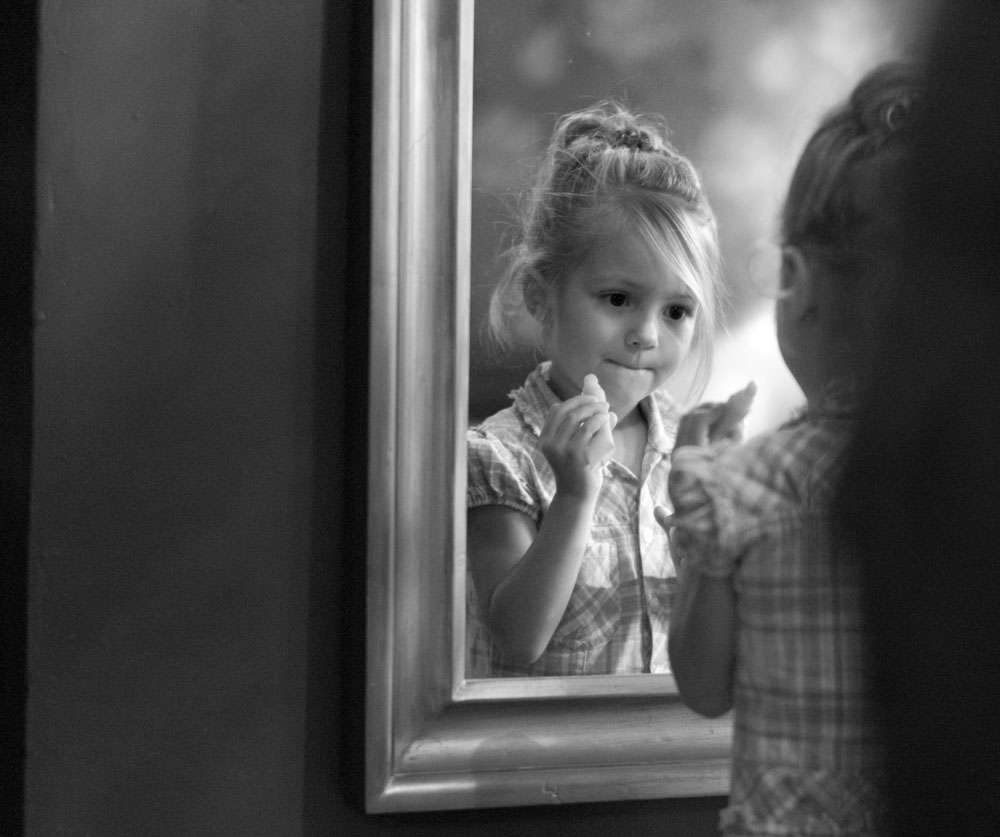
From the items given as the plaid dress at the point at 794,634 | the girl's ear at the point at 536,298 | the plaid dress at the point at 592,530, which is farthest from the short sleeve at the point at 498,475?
the plaid dress at the point at 794,634

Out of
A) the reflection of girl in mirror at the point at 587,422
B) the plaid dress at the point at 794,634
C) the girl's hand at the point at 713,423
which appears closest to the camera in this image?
the plaid dress at the point at 794,634

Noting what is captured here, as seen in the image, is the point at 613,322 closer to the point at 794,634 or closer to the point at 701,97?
the point at 701,97

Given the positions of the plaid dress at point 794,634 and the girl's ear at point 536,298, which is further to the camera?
the girl's ear at point 536,298

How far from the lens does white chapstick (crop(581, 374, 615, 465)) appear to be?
910mm

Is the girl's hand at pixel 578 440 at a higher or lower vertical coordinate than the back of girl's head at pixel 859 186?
lower

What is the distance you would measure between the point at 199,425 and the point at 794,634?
46 centimetres

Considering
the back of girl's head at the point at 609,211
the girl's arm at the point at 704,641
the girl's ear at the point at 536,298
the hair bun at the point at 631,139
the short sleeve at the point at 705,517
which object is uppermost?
the hair bun at the point at 631,139

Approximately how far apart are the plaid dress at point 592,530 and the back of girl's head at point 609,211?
0.20 feet

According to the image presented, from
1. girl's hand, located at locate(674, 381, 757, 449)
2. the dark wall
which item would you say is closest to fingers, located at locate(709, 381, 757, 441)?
girl's hand, located at locate(674, 381, 757, 449)

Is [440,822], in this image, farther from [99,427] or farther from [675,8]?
[675,8]

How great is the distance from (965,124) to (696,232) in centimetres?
50

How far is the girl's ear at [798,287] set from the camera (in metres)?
0.73

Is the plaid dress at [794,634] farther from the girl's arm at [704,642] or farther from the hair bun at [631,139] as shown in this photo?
the hair bun at [631,139]

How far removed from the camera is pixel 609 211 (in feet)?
3.04
